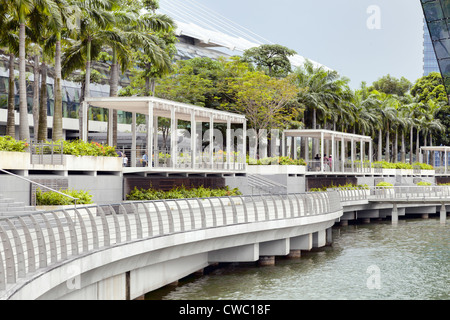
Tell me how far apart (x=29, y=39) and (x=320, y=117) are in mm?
39785

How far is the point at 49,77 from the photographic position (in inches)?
2975

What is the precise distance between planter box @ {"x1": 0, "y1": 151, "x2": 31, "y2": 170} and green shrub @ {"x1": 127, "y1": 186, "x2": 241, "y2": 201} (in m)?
7.16

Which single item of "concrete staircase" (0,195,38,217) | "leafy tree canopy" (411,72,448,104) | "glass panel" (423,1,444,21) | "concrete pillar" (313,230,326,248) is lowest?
"concrete pillar" (313,230,326,248)

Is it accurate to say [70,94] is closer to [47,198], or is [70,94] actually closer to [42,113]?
[42,113]

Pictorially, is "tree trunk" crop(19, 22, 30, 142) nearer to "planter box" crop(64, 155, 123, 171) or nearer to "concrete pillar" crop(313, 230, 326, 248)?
"planter box" crop(64, 155, 123, 171)

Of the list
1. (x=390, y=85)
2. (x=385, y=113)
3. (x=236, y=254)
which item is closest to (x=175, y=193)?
(x=236, y=254)

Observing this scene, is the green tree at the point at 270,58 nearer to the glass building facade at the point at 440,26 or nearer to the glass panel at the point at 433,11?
the glass building facade at the point at 440,26

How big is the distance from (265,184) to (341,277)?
74.0 ft

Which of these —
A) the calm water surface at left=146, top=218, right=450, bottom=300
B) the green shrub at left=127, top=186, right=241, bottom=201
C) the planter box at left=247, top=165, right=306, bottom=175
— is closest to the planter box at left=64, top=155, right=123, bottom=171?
the green shrub at left=127, top=186, right=241, bottom=201

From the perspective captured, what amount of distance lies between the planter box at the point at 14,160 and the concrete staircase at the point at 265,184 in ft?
76.6

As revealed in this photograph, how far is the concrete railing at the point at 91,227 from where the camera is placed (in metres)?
13.8

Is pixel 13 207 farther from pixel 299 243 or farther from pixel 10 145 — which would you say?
pixel 299 243

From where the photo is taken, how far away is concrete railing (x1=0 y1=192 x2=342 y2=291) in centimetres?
1384
